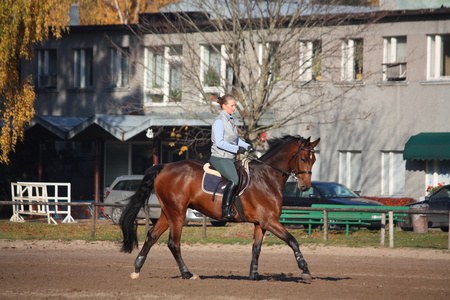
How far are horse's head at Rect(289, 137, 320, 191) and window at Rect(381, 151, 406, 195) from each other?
18759mm

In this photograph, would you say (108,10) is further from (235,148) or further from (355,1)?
(235,148)

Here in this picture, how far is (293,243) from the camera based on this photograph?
1079 centimetres

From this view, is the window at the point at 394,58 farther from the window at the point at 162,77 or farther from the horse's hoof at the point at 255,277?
the horse's hoof at the point at 255,277

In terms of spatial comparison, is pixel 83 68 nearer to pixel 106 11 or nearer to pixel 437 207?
pixel 106 11

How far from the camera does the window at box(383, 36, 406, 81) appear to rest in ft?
94.7

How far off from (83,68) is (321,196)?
17074mm

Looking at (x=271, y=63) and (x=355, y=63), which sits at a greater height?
(x=355, y=63)

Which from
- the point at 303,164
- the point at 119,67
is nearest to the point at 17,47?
the point at 119,67

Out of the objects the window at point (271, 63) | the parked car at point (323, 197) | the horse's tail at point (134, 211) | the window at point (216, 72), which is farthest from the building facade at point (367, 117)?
the horse's tail at point (134, 211)

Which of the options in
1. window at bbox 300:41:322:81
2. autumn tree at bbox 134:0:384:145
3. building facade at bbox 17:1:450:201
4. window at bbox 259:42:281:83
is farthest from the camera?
building facade at bbox 17:1:450:201

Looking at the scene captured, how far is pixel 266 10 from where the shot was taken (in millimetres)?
23906

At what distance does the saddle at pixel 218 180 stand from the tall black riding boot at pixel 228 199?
7.8 inches

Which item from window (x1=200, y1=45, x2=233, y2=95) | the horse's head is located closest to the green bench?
window (x1=200, y1=45, x2=233, y2=95)

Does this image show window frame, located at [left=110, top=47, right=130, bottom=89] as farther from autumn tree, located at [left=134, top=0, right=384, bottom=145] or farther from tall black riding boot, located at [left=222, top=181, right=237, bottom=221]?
tall black riding boot, located at [left=222, top=181, right=237, bottom=221]
